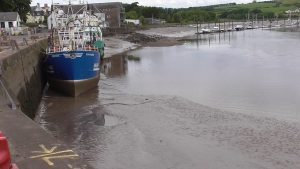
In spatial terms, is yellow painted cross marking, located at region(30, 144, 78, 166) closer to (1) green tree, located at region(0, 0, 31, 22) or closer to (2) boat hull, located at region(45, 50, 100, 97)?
(2) boat hull, located at region(45, 50, 100, 97)

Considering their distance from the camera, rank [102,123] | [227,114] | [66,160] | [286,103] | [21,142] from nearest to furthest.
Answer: [66,160], [21,142], [102,123], [227,114], [286,103]

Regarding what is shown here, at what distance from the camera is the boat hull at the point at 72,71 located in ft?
81.5

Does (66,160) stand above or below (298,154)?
above

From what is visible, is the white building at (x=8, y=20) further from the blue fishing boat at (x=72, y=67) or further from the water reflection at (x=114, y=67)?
the blue fishing boat at (x=72, y=67)

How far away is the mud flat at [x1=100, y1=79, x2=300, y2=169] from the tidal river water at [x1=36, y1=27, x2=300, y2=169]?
0.03m

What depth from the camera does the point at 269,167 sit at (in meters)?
12.9

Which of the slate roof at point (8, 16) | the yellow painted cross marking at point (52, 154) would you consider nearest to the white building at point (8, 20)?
the slate roof at point (8, 16)

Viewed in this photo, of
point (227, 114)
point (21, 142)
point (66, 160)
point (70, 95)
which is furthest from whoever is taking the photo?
point (70, 95)

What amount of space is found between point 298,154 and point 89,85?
49.1ft

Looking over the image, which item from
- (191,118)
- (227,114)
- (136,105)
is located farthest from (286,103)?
(136,105)

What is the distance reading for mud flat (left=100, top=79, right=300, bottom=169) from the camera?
13352mm

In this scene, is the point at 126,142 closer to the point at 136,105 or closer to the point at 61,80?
the point at 136,105

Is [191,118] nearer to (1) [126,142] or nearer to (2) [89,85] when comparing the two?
(1) [126,142]

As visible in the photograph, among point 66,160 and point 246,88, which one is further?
point 246,88
